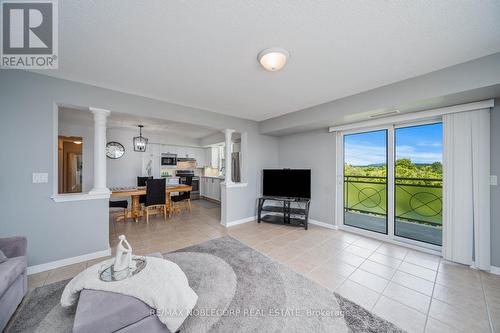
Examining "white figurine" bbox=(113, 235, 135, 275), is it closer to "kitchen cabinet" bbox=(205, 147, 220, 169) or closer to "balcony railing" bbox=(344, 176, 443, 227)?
"balcony railing" bbox=(344, 176, 443, 227)

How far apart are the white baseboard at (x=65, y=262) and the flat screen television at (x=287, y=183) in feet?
10.7

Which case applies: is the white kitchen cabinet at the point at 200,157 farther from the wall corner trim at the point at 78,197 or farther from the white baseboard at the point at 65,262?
the white baseboard at the point at 65,262

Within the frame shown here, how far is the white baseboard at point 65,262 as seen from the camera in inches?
92.0

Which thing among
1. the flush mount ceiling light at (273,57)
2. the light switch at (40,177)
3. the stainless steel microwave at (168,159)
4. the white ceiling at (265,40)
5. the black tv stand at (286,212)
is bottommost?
the black tv stand at (286,212)

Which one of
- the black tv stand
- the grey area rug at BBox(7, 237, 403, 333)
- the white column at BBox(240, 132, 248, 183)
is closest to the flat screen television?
the black tv stand

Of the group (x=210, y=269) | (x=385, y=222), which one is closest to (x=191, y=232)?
(x=210, y=269)

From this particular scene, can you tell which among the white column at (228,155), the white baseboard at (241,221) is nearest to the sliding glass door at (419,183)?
the white baseboard at (241,221)

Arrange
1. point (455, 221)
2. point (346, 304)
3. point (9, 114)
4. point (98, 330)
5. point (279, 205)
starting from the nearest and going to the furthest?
point (98, 330)
point (346, 304)
point (9, 114)
point (455, 221)
point (279, 205)

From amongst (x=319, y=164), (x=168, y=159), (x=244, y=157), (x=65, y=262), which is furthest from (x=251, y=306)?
(x=168, y=159)

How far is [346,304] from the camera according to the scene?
5.90ft

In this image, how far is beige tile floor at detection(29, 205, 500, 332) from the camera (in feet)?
5.56

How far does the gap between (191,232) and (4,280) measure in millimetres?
2481

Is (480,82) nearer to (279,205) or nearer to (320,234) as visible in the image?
(320,234)

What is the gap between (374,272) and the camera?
236cm
